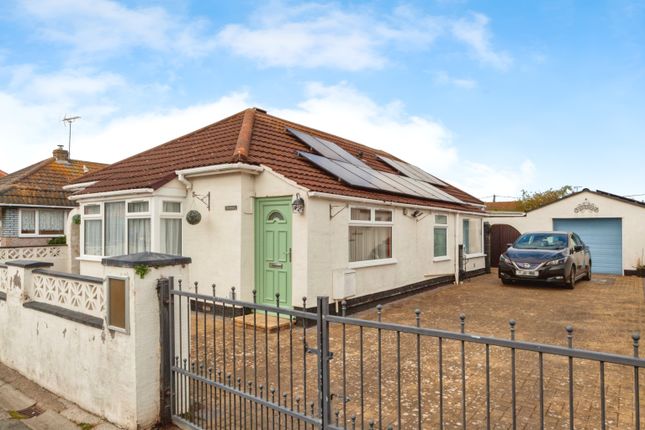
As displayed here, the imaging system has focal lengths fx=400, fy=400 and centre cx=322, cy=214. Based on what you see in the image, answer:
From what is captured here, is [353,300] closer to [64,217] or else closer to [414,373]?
[414,373]

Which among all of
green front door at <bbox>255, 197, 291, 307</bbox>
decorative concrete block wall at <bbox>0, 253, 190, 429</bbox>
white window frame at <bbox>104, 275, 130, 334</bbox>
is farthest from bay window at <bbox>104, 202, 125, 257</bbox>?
white window frame at <bbox>104, 275, 130, 334</bbox>

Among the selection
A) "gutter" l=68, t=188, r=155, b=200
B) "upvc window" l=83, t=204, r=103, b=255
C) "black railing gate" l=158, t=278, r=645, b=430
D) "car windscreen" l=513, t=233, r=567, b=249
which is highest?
"gutter" l=68, t=188, r=155, b=200

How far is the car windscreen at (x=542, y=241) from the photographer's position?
1315cm

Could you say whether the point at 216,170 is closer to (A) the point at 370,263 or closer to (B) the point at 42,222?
(A) the point at 370,263

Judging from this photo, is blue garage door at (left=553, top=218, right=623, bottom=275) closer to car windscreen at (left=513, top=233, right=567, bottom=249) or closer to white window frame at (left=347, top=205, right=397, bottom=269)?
car windscreen at (left=513, top=233, right=567, bottom=249)

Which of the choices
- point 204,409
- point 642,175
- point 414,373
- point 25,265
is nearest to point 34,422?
point 204,409

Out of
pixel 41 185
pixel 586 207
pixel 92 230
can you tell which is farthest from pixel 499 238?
pixel 41 185

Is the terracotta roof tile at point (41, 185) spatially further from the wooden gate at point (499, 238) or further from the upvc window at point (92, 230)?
the wooden gate at point (499, 238)

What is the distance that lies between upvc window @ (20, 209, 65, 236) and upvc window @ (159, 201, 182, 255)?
518 inches

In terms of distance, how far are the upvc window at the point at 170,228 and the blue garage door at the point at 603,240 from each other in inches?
682

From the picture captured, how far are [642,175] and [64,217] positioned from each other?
4025 centimetres

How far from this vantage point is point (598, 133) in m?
17.0

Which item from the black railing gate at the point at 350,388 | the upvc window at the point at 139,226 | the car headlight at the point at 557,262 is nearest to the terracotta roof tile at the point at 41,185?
the upvc window at the point at 139,226

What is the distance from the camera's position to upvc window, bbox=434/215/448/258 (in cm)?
1327
